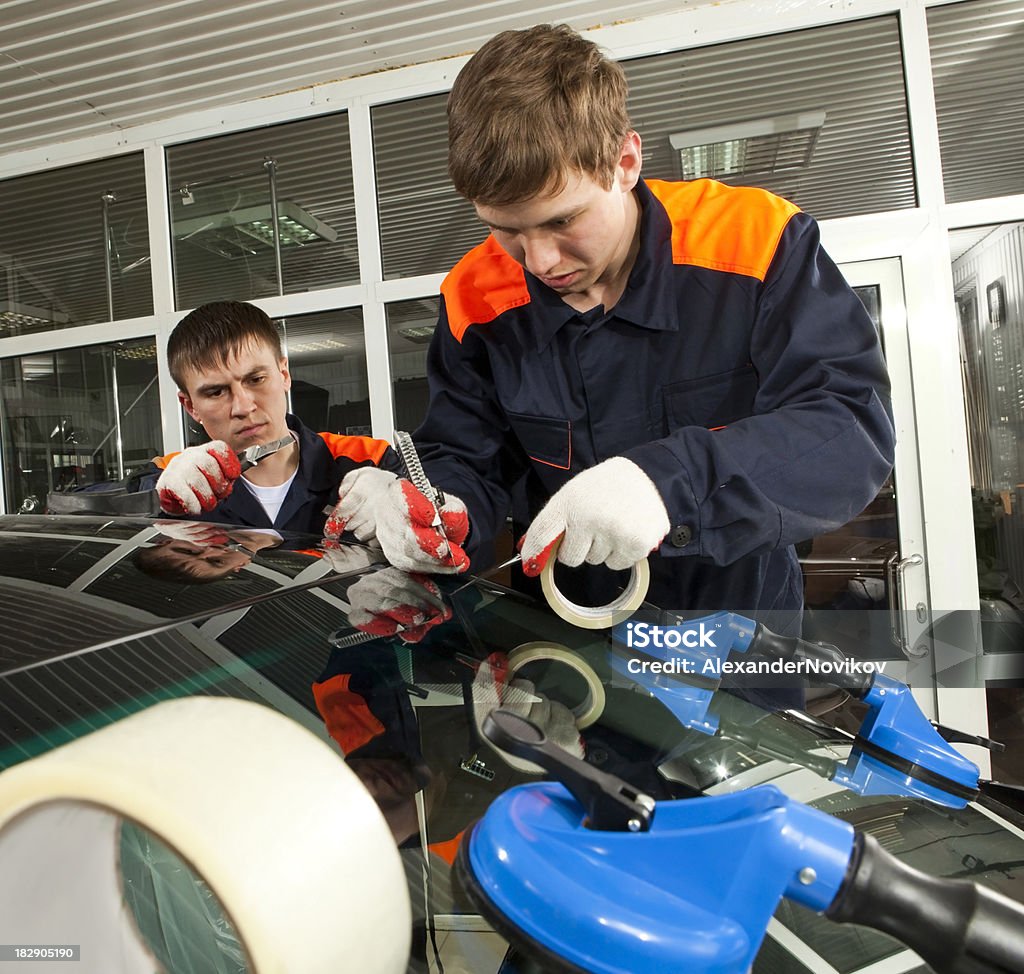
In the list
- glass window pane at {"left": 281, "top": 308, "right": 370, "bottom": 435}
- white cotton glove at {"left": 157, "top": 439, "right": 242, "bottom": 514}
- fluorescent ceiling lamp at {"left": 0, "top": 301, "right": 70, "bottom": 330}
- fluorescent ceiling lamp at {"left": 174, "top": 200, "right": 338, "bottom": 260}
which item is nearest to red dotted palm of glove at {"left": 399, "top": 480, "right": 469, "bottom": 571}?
white cotton glove at {"left": 157, "top": 439, "right": 242, "bottom": 514}

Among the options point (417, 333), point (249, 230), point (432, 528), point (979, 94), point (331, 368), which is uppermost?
point (979, 94)

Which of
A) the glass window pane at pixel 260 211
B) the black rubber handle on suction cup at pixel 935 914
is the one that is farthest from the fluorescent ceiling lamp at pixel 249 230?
the black rubber handle on suction cup at pixel 935 914

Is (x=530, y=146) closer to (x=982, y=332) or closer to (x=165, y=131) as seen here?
(x=982, y=332)

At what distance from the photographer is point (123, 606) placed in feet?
1.90

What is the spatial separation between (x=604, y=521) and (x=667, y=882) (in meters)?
0.53

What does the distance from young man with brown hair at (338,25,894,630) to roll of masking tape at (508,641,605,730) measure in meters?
0.14

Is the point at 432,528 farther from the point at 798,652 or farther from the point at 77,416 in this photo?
the point at 77,416

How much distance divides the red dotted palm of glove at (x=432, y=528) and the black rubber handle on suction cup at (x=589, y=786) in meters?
0.61

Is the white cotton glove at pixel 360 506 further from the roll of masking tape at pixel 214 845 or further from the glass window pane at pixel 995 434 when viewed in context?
the glass window pane at pixel 995 434

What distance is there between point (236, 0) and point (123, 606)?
3045 mm

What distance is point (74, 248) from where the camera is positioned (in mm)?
4113

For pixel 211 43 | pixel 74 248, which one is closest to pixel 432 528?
pixel 211 43

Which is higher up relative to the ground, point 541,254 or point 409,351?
point 409,351

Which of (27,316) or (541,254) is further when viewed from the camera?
(27,316)
